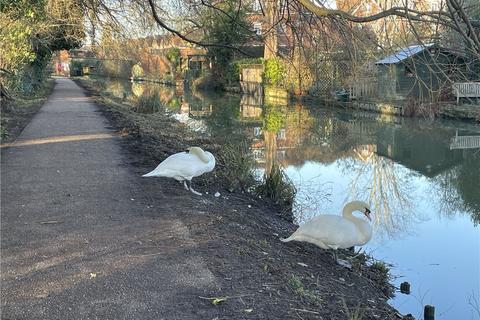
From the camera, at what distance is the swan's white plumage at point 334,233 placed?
19.9 ft

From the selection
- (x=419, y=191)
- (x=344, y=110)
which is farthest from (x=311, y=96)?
(x=419, y=191)

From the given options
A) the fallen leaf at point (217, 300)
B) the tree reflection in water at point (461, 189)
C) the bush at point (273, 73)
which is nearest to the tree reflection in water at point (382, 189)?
the tree reflection in water at point (461, 189)

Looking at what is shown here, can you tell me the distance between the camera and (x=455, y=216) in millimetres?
10156

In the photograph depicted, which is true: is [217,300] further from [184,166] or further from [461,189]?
[461,189]

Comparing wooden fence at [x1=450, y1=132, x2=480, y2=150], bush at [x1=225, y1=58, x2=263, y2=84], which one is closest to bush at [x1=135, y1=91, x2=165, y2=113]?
wooden fence at [x1=450, y1=132, x2=480, y2=150]

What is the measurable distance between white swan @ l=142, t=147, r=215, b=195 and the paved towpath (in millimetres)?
380

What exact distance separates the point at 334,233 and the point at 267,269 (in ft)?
4.00

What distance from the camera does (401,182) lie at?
13234mm

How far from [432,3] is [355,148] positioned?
13.2 m

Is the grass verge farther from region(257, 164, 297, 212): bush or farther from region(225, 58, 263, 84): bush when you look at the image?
region(225, 58, 263, 84): bush

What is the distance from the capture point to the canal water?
23.3 feet

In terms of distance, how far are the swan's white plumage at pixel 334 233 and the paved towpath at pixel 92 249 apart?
1475 mm

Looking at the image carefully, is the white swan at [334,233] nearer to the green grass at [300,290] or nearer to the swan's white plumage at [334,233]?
the swan's white plumage at [334,233]

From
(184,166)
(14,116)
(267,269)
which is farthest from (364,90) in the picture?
(267,269)
